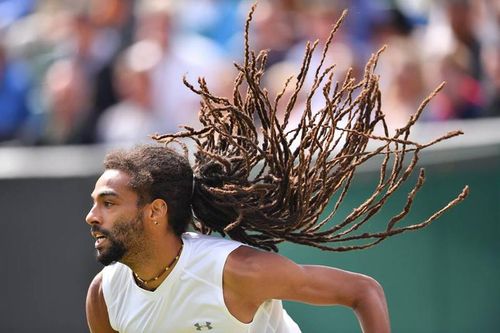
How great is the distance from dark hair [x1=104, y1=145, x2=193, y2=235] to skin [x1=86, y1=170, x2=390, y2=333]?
0.03 meters

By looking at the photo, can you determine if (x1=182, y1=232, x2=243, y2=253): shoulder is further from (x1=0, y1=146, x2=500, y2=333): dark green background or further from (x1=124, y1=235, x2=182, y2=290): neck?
(x1=0, y1=146, x2=500, y2=333): dark green background

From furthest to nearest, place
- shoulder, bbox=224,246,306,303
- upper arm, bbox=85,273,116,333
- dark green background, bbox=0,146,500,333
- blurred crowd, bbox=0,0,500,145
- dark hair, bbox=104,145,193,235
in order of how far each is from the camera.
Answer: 1. blurred crowd, bbox=0,0,500,145
2. dark green background, bbox=0,146,500,333
3. upper arm, bbox=85,273,116,333
4. dark hair, bbox=104,145,193,235
5. shoulder, bbox=224,246,306,303

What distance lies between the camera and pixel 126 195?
539 cm

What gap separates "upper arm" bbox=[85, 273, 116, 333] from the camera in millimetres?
5793

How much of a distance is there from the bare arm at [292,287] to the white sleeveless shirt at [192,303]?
52 millimetres

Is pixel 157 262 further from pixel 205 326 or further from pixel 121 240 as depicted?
pixel 205 326

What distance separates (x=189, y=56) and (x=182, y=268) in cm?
502

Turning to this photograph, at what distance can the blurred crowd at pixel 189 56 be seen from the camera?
910 cm

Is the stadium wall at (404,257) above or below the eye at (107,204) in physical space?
below

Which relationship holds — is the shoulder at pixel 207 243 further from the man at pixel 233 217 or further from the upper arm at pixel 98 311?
the upper arm at pixel 98 311

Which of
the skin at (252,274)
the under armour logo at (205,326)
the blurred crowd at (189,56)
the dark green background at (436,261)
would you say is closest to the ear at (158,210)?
the skin at (252,274)

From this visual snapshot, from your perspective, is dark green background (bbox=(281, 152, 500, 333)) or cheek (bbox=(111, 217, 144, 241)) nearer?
cheek (bbox=(111, 217, 144, 241))

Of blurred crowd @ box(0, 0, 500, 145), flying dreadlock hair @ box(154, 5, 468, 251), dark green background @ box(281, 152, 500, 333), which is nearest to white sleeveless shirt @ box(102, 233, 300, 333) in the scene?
flying dreadlock hair @ box(154, 5, 468, 251)

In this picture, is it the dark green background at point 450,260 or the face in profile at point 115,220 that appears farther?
the dark green background at point 450,260
